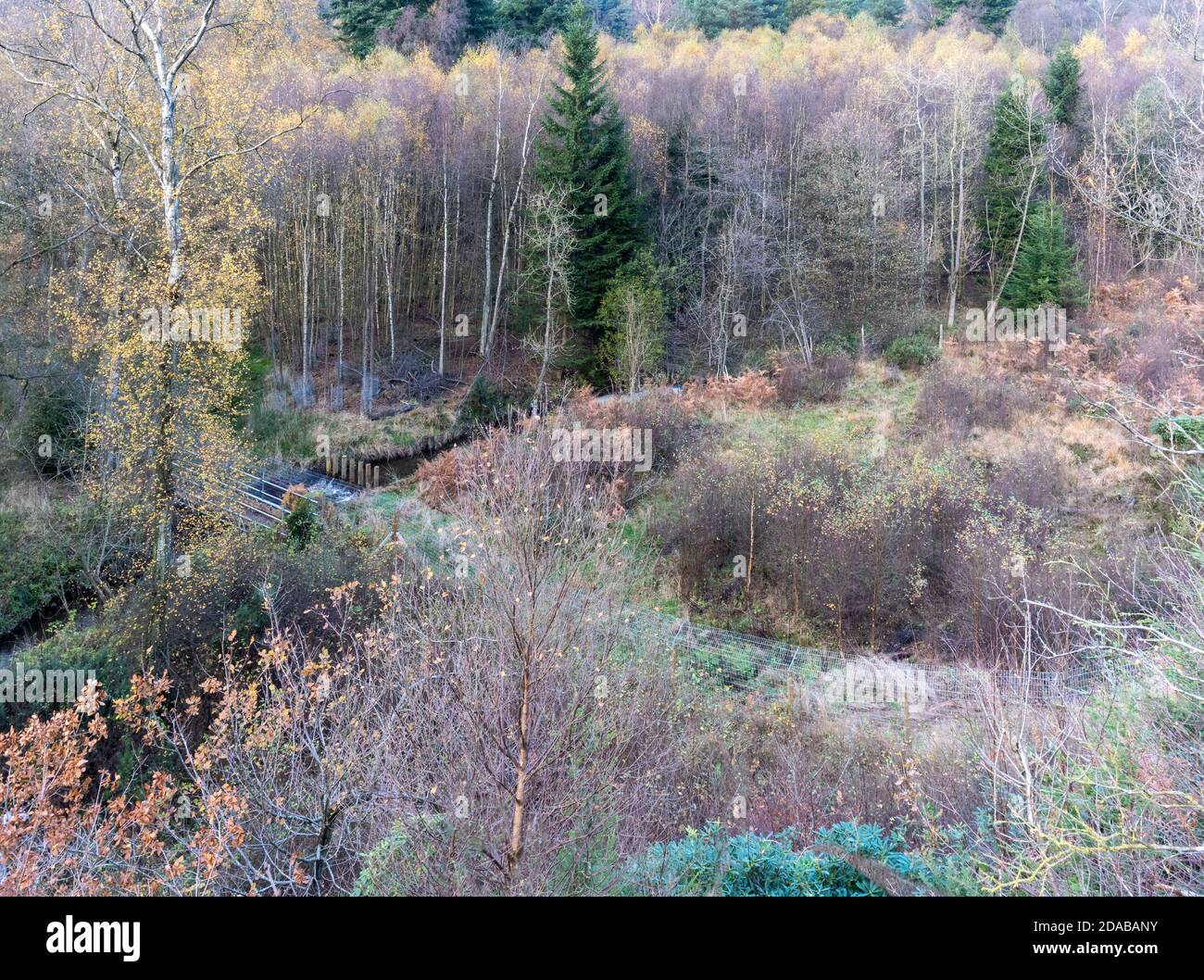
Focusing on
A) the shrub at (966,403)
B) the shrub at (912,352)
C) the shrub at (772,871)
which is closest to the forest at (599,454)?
the shrub at (772,871)

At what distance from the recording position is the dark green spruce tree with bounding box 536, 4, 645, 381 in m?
24.4

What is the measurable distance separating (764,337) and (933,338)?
5.63m

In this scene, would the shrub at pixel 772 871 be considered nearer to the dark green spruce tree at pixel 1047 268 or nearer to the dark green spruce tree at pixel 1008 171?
the dark green spruce tree at pixel 1047 268

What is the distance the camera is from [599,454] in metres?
17.7

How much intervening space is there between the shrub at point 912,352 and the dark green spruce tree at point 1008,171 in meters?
6.55

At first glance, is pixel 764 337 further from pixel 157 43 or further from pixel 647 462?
pixel 157 43

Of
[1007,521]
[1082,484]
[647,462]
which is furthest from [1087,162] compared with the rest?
[647,462]

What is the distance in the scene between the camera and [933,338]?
2516 cm

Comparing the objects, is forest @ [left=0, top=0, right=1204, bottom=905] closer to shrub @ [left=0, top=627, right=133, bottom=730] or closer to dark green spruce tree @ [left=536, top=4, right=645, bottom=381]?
shrub @ [left=0, top=627, right=133, bottom=730]

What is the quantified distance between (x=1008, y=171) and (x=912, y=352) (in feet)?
29.0

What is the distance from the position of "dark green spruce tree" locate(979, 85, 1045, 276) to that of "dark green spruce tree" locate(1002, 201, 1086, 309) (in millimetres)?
2363

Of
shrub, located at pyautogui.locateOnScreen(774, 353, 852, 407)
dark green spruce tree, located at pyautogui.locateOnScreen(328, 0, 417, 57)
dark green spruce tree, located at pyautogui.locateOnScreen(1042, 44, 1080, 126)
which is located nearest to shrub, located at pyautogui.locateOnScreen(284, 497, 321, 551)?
shrub, located at pyautogui.locateOnScreen(774, 353, 852, 407)

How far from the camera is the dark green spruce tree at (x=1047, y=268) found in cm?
2352
